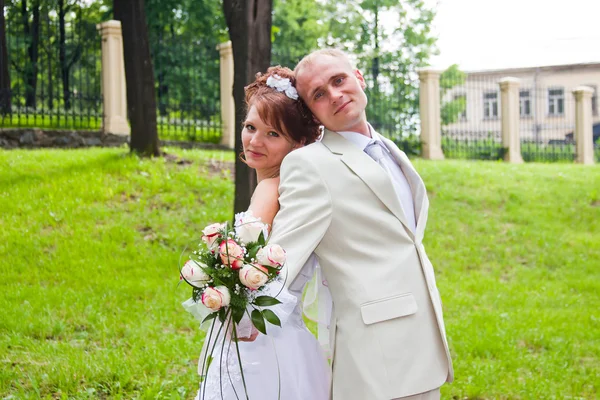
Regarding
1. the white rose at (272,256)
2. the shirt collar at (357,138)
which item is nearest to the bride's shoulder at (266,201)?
the shirt collar at (357,138)

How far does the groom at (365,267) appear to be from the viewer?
2711mm

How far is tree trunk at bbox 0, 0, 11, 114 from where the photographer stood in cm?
1534

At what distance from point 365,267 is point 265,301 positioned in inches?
17.0

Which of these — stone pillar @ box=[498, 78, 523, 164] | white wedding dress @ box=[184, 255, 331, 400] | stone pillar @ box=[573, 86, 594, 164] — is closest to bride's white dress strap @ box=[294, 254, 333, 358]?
white wedding dress @ box=[184, 255, 331, 400]

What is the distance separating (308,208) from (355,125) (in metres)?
0.52

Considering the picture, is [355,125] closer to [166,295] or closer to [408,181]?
[408,181]

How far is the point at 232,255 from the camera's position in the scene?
2.51 meters

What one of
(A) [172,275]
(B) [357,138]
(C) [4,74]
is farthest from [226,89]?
(B) [357,138]

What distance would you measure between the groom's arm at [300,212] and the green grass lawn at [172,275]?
2.67 metres

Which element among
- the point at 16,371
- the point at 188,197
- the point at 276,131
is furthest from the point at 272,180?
the point at 188,197

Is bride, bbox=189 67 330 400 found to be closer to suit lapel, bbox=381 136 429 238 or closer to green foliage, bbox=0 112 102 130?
suit lapel, bbox=381 136 429 238

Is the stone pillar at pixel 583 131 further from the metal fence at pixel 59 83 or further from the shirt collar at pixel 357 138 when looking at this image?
the shirt collar at pixel 357 138

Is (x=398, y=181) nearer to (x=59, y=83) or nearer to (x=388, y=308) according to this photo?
(x=388, y=308)

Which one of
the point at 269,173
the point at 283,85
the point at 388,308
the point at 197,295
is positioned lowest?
the point at 388,308
